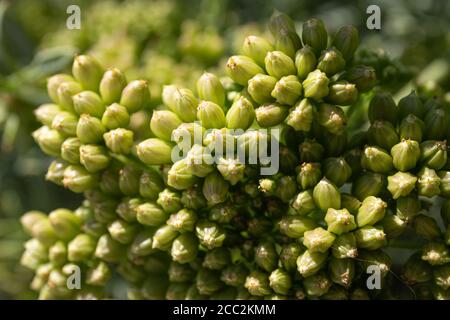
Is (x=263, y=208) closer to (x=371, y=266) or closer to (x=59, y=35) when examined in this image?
(x=371, y=266)

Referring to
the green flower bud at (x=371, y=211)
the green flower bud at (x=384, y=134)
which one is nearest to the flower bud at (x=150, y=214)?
the green flower bud at (x=371, y=211)

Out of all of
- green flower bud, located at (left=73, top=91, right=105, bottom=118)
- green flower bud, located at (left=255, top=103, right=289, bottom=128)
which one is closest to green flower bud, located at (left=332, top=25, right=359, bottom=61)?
green flower bud, located at (left=255, top=103, right=289, bottom=128)

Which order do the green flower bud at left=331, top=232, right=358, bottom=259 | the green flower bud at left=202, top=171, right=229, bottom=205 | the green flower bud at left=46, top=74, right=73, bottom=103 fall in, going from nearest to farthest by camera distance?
the green flower bud at left=331, top=232, right=358, bottom=259 < the green flower bud at left=202, top=171, right=229, bottom=205 < the green flower bud at left=46, top=74, right=73, bottom=103

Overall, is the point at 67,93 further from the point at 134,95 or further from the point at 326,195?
the point at 326,195

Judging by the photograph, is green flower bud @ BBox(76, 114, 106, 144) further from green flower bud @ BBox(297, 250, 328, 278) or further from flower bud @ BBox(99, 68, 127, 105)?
green flower bud @ BBox(297, 250, 328, 278)

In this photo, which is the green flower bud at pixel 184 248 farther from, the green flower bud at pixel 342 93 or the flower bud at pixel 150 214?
the green flower bud at pixel 342 93

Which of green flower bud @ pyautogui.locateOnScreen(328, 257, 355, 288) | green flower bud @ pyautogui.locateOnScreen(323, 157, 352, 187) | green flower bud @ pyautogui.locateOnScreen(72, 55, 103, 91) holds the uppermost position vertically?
green flower bud @ pyautogui.locateOnScreen(72, 55, 103, 91)
